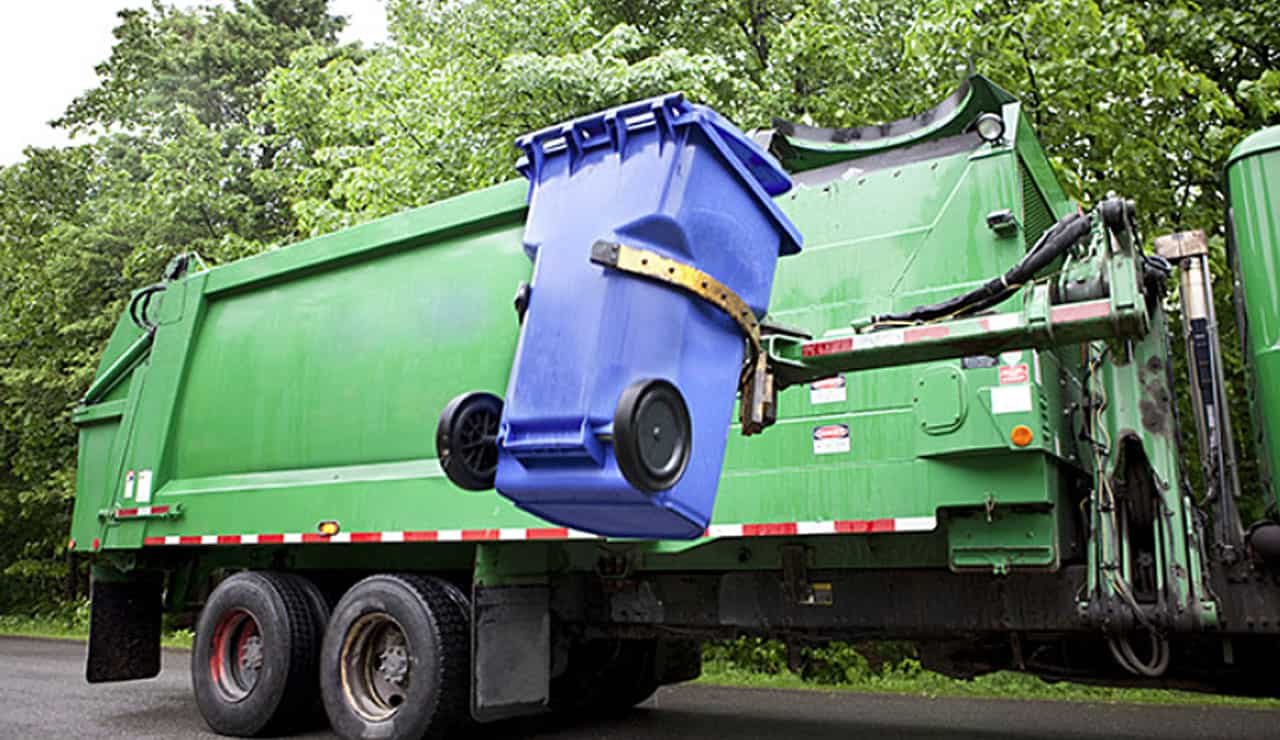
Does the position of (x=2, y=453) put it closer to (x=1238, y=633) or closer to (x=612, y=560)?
(x=612, y=560)

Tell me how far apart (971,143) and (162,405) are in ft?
17.5

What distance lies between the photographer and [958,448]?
4133 mm

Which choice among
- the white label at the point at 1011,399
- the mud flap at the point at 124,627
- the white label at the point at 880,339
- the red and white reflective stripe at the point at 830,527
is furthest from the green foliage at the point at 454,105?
the mud flap at the point at 124,627

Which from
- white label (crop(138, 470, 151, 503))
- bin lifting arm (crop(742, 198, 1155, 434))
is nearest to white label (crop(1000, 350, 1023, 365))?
bin lifting arm (crop(742, 198, 1155, 434))

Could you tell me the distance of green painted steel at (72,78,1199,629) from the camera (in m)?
4.14

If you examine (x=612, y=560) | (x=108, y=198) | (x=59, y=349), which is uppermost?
(x=108, y=198)

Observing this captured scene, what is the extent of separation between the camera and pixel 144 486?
7066mm

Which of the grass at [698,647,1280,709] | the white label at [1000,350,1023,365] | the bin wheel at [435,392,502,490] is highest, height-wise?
the white label at [1000,350,1023,365]

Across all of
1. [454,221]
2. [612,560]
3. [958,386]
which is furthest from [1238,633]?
[454,221]

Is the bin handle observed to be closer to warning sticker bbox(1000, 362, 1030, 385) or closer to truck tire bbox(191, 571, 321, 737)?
warning sticker bbox(1000, 362, 1030, 385)

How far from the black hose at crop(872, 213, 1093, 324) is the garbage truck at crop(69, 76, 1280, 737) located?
14mm

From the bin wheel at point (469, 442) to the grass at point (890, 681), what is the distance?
4400 millimetres

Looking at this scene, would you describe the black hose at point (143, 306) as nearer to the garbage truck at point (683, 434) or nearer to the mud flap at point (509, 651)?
the garbage truck at point (683, 434)

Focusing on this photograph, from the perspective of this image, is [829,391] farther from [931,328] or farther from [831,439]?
[931,328]
